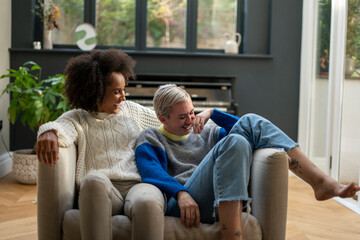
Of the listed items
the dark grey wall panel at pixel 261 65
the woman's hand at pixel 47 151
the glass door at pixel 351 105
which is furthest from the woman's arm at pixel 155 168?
the dark grey wall panel at pixel 261 65

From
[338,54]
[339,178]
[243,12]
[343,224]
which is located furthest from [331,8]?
[343,224]

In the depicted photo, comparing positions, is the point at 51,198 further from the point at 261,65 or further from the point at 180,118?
the point at 261,65

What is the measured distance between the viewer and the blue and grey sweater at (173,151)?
1.87 m

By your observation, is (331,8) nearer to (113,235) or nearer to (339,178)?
(339,178)

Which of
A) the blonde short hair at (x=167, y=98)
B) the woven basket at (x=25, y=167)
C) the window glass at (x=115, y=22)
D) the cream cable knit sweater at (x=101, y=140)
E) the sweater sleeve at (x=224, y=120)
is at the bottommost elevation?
the woven basket at (x=25, y=167)

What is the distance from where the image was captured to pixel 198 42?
192 inches

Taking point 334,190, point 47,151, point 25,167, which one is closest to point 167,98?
point 47,151

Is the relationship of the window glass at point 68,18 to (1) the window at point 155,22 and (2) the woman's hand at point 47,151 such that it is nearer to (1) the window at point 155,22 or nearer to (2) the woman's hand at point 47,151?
(1) the window at point 155,22

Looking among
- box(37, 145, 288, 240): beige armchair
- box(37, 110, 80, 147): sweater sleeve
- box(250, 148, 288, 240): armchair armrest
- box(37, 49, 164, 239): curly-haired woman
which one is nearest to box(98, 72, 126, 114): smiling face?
box(37, 49, 164, 239): curly-haired woman

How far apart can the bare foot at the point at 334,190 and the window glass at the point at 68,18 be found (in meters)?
3.52

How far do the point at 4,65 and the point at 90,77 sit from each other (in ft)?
8.33

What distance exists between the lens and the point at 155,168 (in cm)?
188

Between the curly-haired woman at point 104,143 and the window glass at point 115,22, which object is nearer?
the curly-haired woman at point 104,143

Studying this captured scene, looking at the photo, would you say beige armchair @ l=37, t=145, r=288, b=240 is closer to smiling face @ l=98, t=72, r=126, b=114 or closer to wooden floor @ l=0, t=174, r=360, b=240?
smiling face @ l=98, t=72, r=126, b=114
